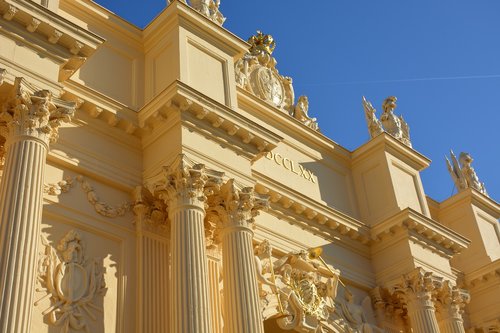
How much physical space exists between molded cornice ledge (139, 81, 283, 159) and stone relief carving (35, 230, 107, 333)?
2.95 meters

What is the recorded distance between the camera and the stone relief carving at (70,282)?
40.3 feet

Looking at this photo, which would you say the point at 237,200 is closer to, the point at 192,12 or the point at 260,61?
the point at 192,12

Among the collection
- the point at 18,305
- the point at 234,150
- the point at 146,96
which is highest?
the point at 146,96

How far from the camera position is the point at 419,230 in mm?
19219

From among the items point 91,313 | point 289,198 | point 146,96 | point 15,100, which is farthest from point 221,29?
point 91,313

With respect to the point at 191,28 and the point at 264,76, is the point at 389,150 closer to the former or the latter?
the point at 264,76

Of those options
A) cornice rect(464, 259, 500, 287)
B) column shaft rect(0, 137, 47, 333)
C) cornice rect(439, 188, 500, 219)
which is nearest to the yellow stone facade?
column shaft rect(0, 137, 47, 333)

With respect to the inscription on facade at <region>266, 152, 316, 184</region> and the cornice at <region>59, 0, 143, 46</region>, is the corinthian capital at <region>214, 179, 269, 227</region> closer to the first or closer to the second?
the inscription on facade at <region>266, 152, 316, 184</region>

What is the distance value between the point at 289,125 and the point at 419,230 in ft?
14.1

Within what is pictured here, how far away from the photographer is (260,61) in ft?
70.4

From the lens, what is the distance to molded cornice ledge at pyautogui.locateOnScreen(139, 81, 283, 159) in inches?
569

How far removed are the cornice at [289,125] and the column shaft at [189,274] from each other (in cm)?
582

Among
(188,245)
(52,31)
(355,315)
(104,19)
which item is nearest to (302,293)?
(355,315)

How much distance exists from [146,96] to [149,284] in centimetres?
451
